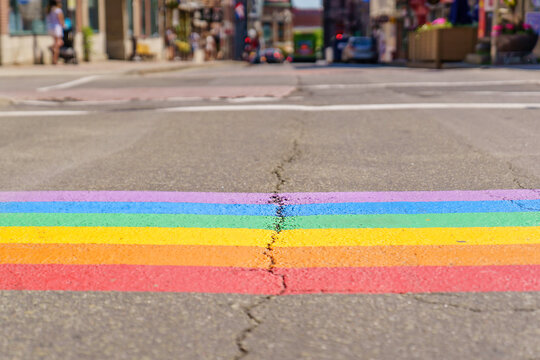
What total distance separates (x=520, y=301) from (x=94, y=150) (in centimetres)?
475

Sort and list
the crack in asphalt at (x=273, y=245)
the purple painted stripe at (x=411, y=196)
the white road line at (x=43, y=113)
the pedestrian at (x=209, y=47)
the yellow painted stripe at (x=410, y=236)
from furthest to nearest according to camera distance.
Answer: the pedestrian at (x=209, y=47)
the white road line at (x=43, y=113)
the purple painted stripe at (x=411, y=196)
the yellow painted stripe at (x=410, y=236)
the crack in asphalt at (x=273, y=245)

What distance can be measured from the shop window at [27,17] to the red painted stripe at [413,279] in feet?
79.8

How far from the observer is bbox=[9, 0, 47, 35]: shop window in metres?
25.7

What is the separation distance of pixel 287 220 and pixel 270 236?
1.19 ft

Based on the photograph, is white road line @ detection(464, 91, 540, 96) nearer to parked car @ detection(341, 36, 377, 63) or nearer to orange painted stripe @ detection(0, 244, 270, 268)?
orange painted stripe @ detection(0, 244, 270, 268)

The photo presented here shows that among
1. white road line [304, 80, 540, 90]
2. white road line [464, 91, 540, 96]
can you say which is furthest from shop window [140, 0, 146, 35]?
white road line [464, 91, 540, 96]

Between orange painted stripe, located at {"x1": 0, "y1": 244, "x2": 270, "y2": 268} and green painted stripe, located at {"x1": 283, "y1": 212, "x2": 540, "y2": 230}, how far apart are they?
0.57 meters

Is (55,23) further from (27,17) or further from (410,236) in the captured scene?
(410,236)

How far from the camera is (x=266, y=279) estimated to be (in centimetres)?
308

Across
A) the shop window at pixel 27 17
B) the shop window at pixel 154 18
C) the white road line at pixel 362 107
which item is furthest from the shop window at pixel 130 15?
the white road line at pixel 362 107

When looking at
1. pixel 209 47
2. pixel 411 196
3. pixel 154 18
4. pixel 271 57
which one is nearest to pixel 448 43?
pixel 154 18

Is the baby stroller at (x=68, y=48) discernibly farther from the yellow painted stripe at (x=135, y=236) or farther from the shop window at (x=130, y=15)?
the yellow painted stripe at (x=135, y=236)

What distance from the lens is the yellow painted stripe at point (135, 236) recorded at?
12.1ft

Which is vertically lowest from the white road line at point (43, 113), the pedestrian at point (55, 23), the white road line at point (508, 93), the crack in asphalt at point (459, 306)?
the crack in asphalt at point (459, 306)
